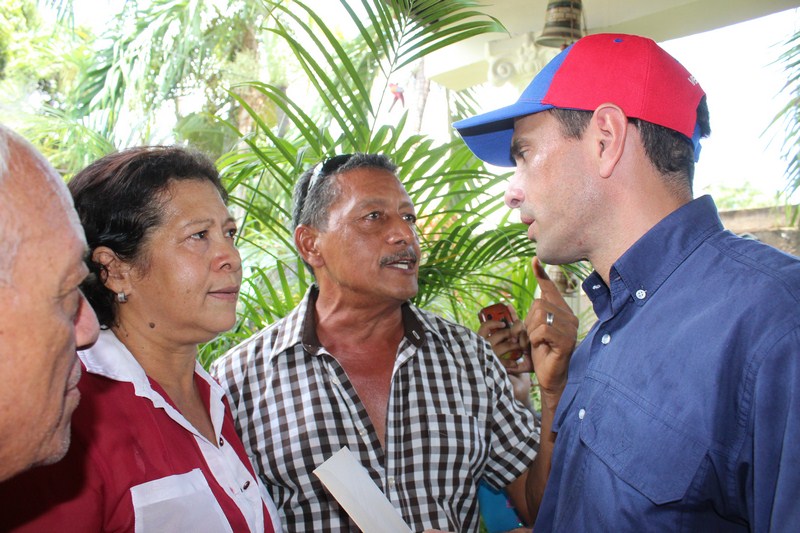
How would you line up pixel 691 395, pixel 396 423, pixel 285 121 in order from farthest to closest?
1. pixel 285 121
2. pixel 396 423
3. pixel 691 395

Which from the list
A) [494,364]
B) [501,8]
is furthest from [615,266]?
[501,8]

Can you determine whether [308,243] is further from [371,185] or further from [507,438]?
[507,438]

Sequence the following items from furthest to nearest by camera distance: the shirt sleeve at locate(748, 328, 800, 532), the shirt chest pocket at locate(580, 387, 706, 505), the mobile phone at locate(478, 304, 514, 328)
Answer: the mobile phone at locate(478, 304, 514, 328)
the shirt chest pocket at locate(580, 387, 706, 505)
the shirt sleeve at locate(748, 328, 800, 532)

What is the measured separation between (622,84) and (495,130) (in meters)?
0.43

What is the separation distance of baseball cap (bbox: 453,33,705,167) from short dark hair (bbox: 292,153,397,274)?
1.06m

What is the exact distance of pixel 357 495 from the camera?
1515mm

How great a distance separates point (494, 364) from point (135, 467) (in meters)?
1.29

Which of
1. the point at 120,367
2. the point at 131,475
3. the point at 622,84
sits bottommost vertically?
the point at 131,475

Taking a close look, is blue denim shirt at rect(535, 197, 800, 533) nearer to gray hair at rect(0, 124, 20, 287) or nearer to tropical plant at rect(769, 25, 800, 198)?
gray hair at rect(0, 124, 20, 287)

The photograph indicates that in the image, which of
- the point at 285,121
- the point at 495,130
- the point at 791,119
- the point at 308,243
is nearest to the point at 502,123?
the point at 495,130

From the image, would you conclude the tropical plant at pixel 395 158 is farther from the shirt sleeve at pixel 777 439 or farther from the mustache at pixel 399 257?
the shirt sleeve at pixel 777 439

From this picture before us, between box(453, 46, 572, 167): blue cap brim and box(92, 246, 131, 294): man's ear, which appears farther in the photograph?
box(92, 246, 131, 294): man's ear

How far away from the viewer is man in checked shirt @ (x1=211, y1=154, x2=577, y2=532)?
1939 millimetres

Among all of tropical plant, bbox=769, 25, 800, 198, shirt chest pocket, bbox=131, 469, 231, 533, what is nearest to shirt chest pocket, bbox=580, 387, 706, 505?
shirt chest pocket, bbox=131, 469, 231, 533
